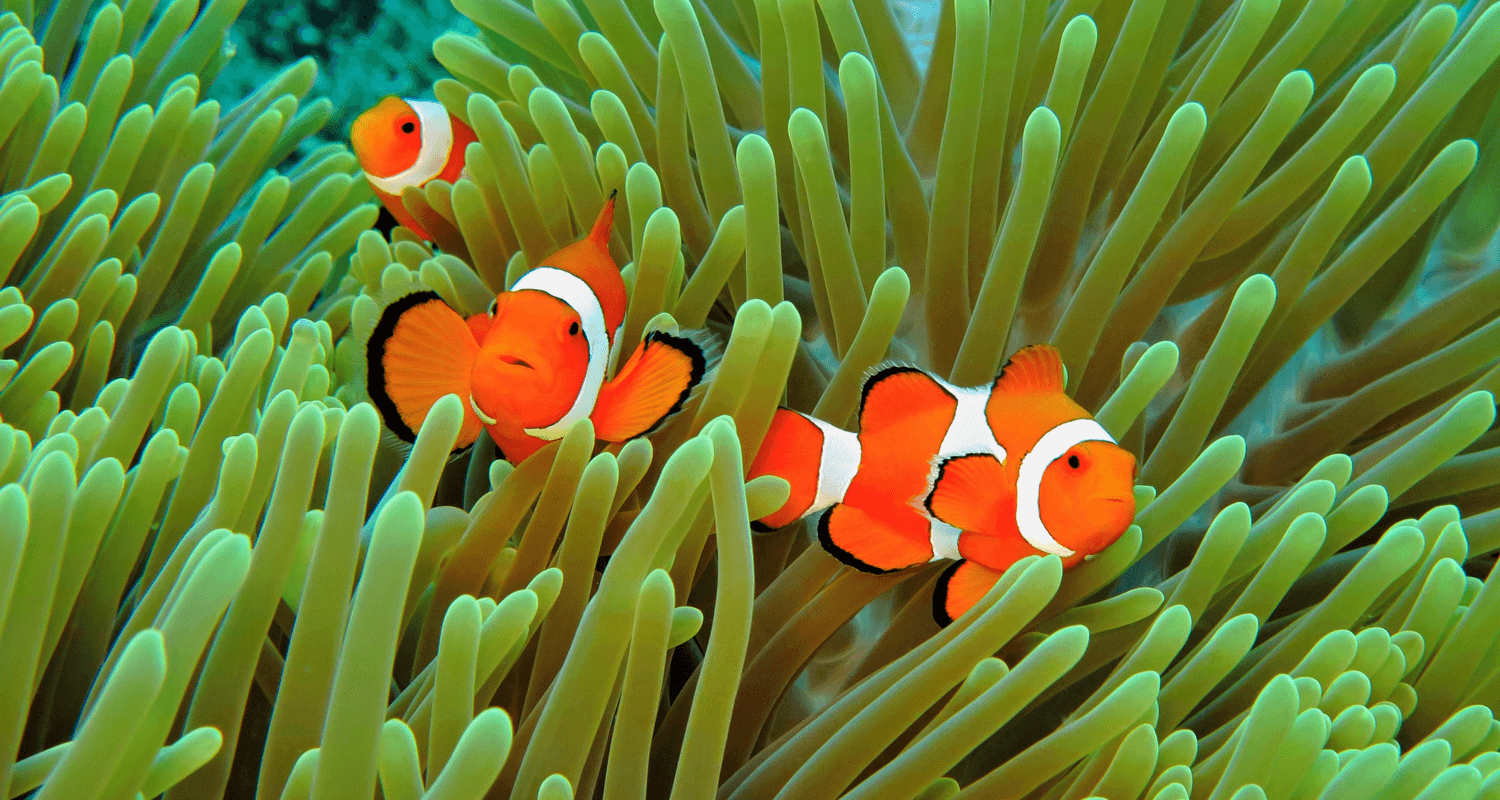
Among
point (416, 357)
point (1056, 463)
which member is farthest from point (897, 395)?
point (416, 357)

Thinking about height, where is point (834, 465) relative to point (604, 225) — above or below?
below

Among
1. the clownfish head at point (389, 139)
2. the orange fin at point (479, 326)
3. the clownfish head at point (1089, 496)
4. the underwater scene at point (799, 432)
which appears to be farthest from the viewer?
the clownfish head at point (389, 139)

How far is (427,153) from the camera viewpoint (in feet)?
4.18

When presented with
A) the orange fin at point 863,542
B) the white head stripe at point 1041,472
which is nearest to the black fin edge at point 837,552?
the orange fin at point 863,542

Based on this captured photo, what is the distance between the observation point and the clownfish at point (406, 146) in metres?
1.24

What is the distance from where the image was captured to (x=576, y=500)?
64 cm

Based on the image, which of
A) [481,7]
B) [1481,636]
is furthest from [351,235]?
[1481,636]

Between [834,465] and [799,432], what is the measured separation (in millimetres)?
37

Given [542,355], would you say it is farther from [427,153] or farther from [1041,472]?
[427,153]

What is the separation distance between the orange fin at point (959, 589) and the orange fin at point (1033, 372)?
0.14 m

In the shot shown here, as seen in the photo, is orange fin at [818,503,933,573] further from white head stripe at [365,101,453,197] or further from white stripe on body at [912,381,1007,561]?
white head stripe at [365,101,453,197]

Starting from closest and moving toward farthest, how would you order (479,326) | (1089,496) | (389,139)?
(1089,496) < (479,326) < (389,139)

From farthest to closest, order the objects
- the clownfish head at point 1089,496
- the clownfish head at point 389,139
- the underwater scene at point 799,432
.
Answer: the clownfish head at point 389,139
the clownfish head at point 1089,496
the underwater scene at point 799,432

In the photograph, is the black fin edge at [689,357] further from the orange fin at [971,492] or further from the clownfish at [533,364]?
the orange fin at [971,492]
